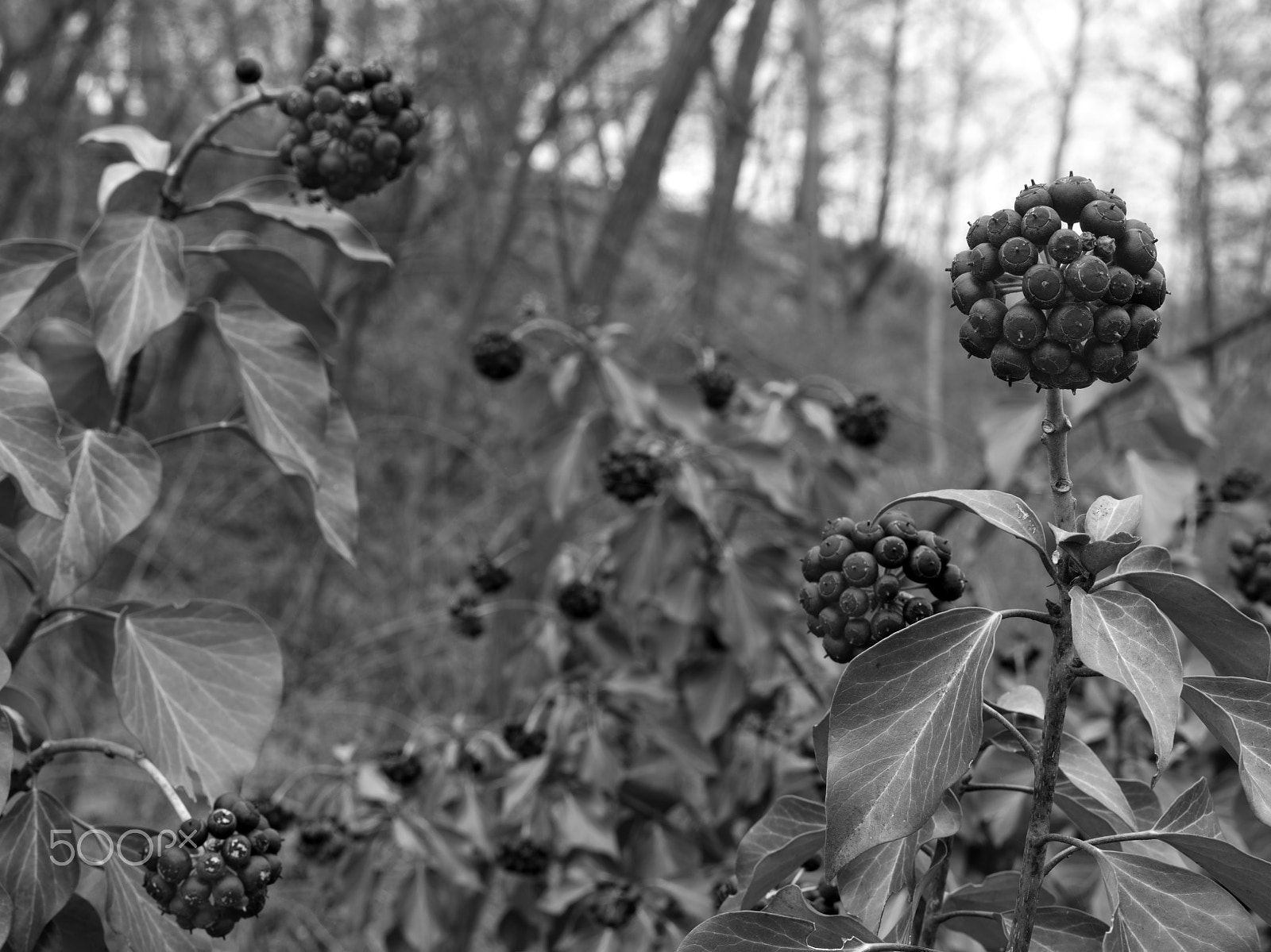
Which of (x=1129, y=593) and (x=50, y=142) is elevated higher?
(x=50, y=142)

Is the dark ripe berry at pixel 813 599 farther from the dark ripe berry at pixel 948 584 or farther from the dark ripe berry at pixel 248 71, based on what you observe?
the dark ripe berry at pixel 248 71

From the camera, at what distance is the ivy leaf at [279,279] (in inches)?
78.1

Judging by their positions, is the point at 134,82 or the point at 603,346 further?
the point at 134,82

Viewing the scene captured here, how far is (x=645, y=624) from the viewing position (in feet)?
11.0

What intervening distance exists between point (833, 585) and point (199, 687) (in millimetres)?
1019

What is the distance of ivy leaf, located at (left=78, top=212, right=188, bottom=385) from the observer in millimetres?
1787

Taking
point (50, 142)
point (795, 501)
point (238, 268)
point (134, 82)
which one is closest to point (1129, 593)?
point (238, 268)

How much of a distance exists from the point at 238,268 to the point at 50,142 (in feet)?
24.6

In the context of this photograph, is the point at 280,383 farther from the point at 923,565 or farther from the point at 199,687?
the point at 923,565

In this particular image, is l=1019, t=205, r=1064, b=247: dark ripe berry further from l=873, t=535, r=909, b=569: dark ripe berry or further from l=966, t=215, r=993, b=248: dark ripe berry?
l=873, t=535, r=909, b=569: dark ripe berry


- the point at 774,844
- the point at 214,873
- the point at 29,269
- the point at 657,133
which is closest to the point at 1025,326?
the point at 774,844

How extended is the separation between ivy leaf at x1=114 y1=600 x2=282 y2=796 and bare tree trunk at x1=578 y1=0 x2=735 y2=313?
3.40m

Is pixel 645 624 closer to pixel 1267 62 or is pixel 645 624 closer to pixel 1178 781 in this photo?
pixel 1178 781

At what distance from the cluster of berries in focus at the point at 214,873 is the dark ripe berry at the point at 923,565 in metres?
0.94
